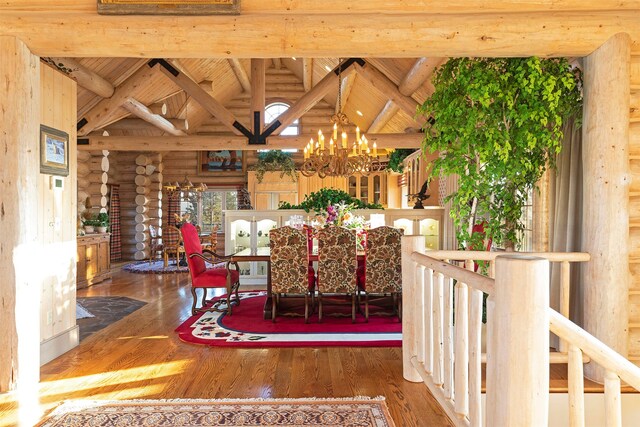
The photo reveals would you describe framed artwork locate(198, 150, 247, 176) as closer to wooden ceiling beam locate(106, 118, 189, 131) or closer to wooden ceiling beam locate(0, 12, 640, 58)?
wooden ceiling beam locate(106, 118, 189, 131)

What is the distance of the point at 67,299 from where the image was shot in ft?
13.6

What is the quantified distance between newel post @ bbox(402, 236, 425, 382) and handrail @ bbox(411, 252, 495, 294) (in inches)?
5.4

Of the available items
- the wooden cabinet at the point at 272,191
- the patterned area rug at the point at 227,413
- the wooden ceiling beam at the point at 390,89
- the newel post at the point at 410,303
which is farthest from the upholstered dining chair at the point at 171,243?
the newel post at the point at 410,303

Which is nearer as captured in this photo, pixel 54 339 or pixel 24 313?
pixel 24 313

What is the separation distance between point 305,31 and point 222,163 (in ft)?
35.2

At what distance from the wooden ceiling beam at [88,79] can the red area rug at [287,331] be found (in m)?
3.82

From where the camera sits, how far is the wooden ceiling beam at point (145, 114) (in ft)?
26.7

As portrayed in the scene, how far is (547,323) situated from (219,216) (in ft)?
42.8

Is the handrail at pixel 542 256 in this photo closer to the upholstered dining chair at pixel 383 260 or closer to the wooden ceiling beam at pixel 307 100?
the upholstered dining chair at pixel 383 260

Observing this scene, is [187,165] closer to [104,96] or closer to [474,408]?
[104,96]

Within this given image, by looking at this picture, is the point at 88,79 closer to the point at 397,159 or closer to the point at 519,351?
the point at 397,159

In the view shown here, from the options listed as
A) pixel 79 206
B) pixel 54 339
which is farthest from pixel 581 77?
pixel 79 206

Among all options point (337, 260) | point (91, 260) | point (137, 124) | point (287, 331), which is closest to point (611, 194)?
point (337, 260)

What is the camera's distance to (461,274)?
2.23 metres
